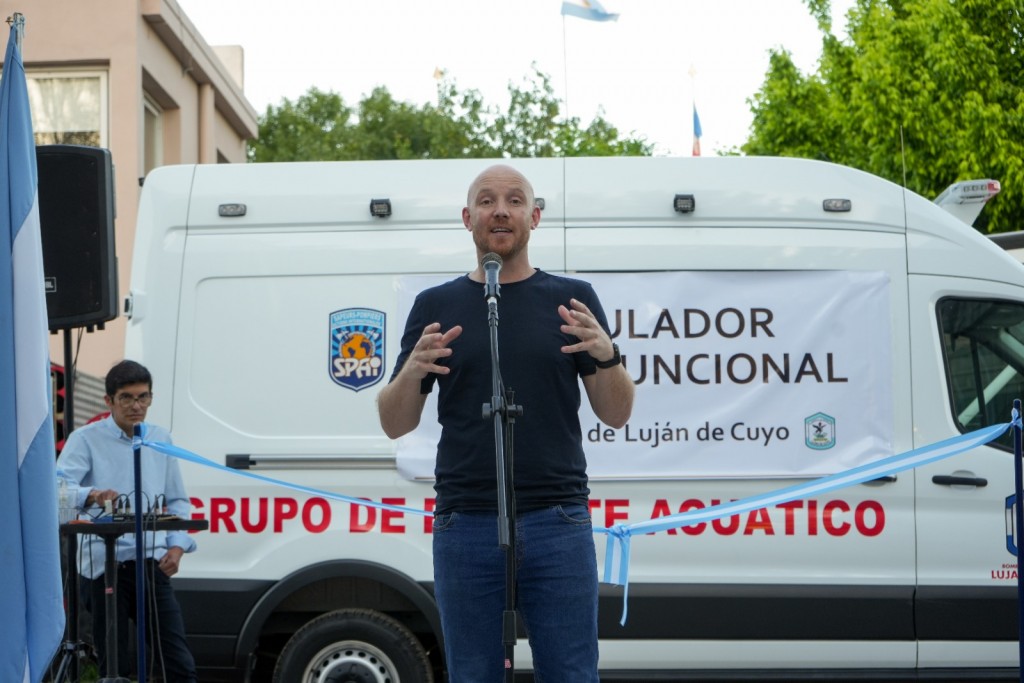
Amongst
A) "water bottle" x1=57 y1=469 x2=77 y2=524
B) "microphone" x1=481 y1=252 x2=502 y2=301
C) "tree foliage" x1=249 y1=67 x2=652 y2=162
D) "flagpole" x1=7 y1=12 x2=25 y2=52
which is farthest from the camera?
"tree foliage" x1=249 y1=67 x2=652 y2=162

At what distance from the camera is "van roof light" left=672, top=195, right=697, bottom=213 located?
6172 millimetres

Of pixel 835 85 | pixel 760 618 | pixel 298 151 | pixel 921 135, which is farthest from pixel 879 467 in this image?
pixel 298 151

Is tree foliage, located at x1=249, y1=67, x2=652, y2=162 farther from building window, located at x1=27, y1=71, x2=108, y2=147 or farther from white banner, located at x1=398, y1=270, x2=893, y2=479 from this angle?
white banner, located at x1=398, y1=270, x2=893, y2=479

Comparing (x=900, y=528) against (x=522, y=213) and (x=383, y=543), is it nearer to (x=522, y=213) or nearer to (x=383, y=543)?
(x=383, y=543)

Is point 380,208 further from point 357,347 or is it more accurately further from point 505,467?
point 505,467

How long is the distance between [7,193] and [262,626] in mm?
2567

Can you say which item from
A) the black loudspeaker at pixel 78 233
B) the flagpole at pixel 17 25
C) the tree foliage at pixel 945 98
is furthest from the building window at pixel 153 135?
the flagpole at pixel 17 25

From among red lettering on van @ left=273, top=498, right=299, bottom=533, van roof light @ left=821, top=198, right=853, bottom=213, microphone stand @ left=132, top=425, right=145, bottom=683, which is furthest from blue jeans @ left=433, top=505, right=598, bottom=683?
van roof light @ left=821, top=198, right=853, bottom=213

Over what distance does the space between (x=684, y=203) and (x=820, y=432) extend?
1238mm

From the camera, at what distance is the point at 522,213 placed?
3457 mm

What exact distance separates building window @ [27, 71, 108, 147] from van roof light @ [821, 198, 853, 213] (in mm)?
10803

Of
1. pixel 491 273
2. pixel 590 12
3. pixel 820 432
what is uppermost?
pixel 590 12

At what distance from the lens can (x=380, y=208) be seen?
622cm

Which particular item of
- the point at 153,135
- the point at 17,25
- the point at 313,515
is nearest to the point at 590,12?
the point at 153,135
